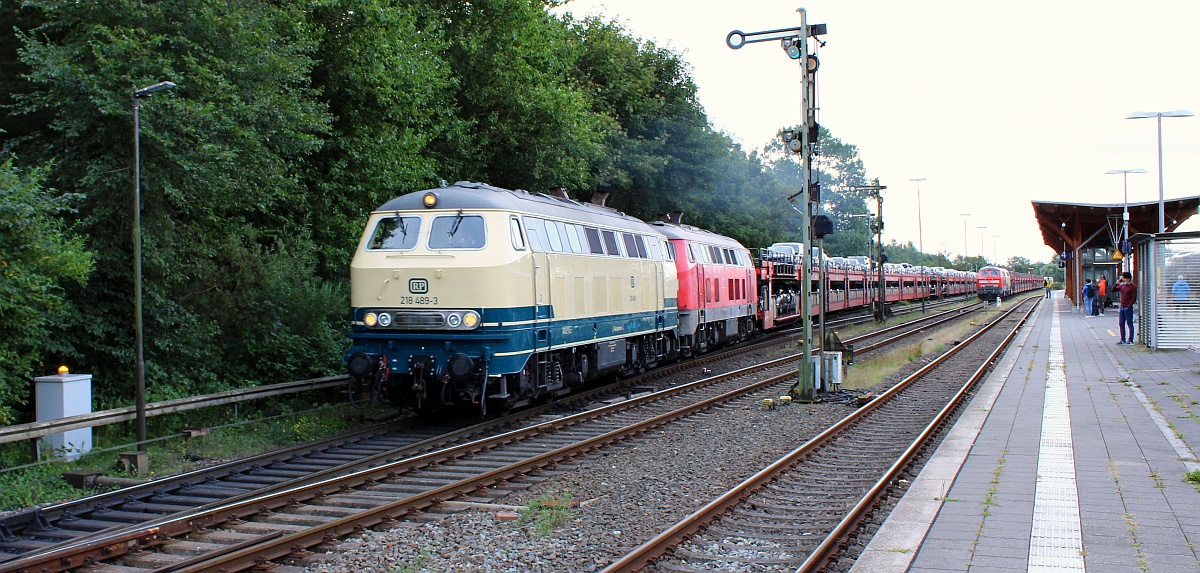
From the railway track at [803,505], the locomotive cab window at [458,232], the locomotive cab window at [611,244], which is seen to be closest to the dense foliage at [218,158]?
the locomotive cab window at [458,232]

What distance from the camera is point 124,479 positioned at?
9.50 metres

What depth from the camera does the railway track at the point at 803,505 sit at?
6.68 m

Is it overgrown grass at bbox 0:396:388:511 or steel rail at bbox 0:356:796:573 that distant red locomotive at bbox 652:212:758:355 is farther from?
overgrown grass at bbox 0:396:388:511

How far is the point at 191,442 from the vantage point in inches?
459

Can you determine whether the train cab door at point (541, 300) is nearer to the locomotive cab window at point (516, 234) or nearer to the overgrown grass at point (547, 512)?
the locomotive cab window at point (516, 234)

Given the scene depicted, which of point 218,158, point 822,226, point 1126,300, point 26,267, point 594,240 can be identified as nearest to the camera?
point 26,267

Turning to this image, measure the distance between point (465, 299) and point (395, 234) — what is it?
1.66 meters

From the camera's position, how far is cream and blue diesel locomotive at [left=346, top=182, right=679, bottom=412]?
12195 millimetres

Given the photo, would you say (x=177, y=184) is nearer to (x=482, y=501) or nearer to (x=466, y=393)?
(x=466, y=393)

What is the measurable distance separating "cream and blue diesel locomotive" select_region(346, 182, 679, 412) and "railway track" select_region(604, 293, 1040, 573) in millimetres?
4299

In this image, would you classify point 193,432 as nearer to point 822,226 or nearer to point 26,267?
point 26,267

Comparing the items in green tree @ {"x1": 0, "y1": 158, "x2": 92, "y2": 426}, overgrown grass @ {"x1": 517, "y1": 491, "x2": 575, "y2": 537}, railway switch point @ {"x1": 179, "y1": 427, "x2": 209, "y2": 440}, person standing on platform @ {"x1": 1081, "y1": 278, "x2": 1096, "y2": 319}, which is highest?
green tree @ {"x1": 0, "y1": 158, "x2": 92, "y2": 426}

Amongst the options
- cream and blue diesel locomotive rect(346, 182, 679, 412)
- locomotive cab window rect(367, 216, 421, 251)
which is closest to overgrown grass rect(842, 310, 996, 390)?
cream and blue diesel locomotive rect(346, 182, 679, 412)

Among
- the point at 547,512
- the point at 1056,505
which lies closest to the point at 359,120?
the point at 547,512
